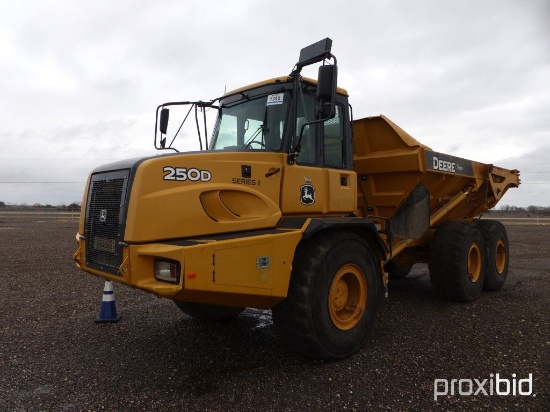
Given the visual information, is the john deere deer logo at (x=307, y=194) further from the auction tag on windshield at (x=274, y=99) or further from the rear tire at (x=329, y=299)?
the auction tag on windshield at (x=274, y=99)

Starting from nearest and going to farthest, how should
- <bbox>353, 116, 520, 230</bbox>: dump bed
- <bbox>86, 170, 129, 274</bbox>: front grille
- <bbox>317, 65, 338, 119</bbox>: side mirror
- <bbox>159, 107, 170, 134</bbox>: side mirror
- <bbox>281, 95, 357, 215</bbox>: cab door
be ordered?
<bbox>86, 170, 129, 274</bbox>: front grille < <bbox>317, 65, 338, 119</bbox>: side mirror < <bbox>281, 95, 357, 215</bbox>: cab door < <bbox>159, 107, 170, 134</bbox>: side mirror < <bbox>353, 116, 520, 230</bbox>: dump bed

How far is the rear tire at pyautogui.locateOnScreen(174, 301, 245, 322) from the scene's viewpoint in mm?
5008

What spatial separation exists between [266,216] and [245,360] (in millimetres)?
1416

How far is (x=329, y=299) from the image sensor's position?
3.95 metres

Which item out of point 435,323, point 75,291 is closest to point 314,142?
point 435,323

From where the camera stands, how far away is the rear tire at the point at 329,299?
3717mm

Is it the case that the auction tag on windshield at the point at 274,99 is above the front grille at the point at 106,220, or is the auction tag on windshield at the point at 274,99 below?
above

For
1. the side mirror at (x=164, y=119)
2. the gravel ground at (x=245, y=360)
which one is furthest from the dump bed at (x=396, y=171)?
the side mirror at (x=164, y=119)

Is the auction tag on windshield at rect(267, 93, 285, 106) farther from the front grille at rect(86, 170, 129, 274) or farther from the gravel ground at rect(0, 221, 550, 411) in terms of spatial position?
the gravel ground at rect(0, 221, 550, 411)

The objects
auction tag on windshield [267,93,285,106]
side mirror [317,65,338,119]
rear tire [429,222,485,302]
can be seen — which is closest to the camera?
side mirror [317,65,338,119]

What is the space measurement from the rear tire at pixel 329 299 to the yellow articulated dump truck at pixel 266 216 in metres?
0.01

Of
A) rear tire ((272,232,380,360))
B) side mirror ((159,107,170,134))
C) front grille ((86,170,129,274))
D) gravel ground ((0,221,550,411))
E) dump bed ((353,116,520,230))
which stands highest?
side mirror ((159,107,170,134))

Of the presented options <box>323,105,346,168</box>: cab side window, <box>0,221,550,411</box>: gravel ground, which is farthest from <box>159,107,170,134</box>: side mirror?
<box>0,221,550,411</box>: gravel ground

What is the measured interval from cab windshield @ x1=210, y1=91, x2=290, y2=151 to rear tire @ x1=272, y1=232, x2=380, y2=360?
1.11m
